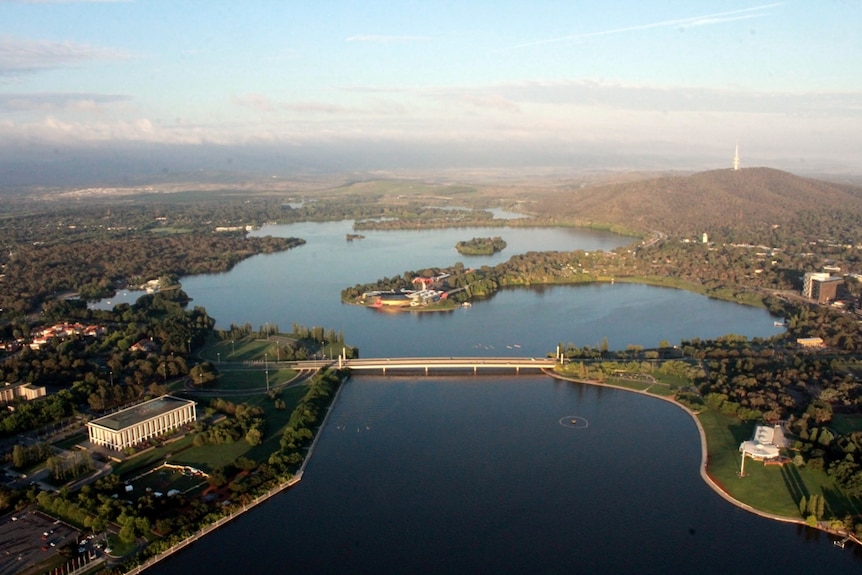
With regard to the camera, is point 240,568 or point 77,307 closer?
point 240,568

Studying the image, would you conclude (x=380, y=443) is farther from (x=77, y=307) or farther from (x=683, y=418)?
(x=77, y=307)

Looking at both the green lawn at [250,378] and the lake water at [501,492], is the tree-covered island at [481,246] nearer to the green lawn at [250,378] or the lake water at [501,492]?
the lake water at [501,492]

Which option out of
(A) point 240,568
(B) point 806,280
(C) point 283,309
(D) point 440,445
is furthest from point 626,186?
(A) point 240,568

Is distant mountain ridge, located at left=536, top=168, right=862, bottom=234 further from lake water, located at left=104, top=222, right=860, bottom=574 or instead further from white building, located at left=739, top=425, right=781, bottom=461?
white building, located at left=739, top=425, right=781, bottom=461

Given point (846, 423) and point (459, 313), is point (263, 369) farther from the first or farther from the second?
point (846, 423)

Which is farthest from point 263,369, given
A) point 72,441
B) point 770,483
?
point 770,483

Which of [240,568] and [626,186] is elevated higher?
[626,186]

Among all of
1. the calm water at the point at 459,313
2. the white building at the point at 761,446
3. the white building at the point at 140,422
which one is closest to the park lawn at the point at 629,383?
the calm water at the point at 459,313
